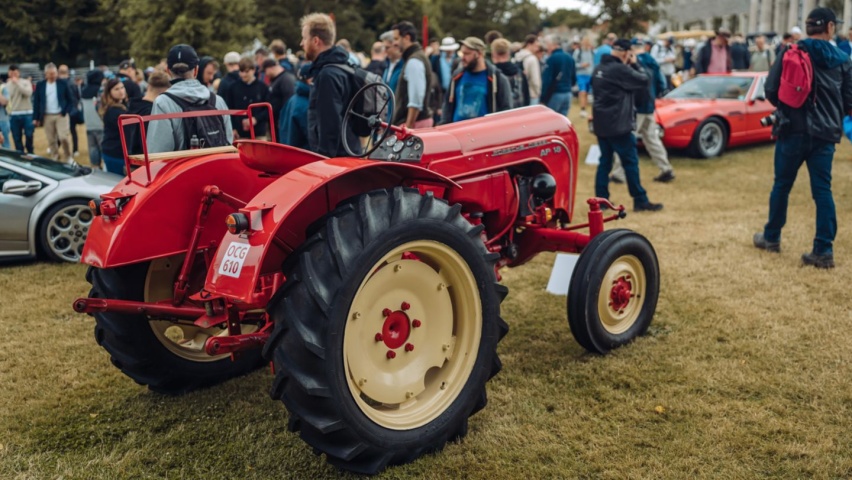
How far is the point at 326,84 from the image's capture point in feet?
17.3

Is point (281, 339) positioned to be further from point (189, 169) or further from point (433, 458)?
point (189, 169)

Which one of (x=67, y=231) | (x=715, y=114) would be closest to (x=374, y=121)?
(x=67, y=231)

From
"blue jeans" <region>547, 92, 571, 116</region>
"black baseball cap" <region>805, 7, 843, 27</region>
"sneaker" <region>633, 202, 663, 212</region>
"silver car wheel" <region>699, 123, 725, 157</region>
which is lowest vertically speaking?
"sneaker" <region>633, 202, 663, 212</region>

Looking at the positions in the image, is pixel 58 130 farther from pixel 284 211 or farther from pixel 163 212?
pixel 284 211

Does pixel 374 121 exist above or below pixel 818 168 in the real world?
above

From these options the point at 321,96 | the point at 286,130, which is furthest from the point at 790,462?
the point at 286,130

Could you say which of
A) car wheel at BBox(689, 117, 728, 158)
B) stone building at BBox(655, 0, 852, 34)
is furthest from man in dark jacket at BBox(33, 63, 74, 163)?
stone building at BBox(655, 0, 852, 34)

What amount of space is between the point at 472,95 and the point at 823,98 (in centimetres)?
326

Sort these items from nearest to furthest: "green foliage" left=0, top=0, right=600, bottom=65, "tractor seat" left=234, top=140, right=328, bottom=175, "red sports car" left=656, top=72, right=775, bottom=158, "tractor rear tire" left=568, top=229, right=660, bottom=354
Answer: "tractor seat" left=234, top=140, right=328, bottom=175, "tractor rear tire" left=568, top=229, right=660, bottom=354, "red sports car" left=656, top=72, right=775, bottom=158, "green foliage" left=0, top=0, right=600, bottom=65

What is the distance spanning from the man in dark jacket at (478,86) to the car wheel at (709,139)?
5293mm

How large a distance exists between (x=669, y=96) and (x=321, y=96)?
957 centimetres

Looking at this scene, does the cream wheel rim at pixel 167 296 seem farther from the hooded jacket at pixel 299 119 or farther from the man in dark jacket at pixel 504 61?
the man in dark jacket at pixel 504 61

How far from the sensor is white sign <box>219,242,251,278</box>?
314 centimetres

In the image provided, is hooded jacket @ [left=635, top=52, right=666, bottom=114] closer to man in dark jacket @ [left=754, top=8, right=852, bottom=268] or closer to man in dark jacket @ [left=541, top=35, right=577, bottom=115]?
man in dark jacket @ [left=541, top=35, right=577, bottom=115]
